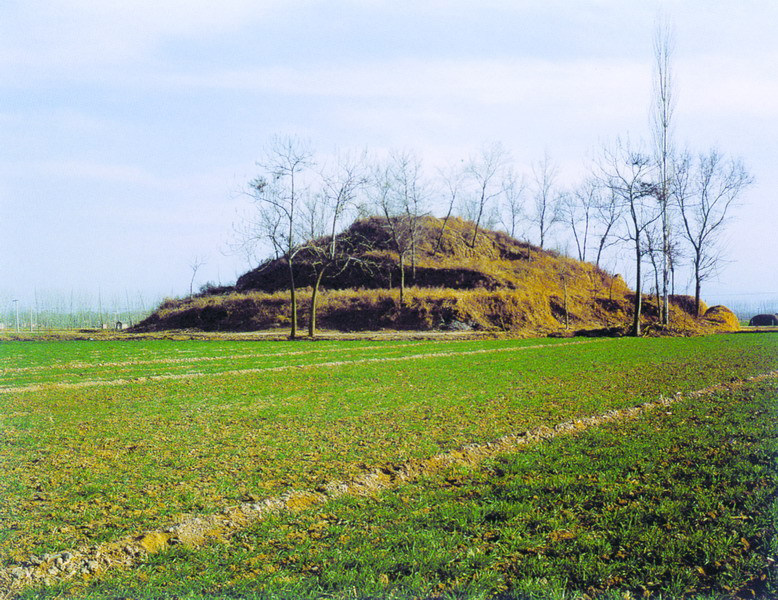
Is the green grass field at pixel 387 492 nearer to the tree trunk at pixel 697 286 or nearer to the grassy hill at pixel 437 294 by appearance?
the grassy hill at pixel 437 294

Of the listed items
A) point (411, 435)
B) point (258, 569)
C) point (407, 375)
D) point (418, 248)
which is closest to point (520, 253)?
point (418, 248)

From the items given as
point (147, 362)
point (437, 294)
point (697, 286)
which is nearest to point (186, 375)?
point (147, 362)

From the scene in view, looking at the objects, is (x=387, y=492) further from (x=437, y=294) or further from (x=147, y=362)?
(x=437, y=294)

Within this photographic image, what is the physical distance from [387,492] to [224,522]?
1.91 meters

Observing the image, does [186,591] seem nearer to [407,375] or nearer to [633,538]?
[633,538]

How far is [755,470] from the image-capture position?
6465 millimetres

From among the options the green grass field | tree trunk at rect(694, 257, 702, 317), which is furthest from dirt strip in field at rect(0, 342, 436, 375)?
tree trunk at rect(694, 257, 702, 317)

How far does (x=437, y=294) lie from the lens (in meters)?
52.0

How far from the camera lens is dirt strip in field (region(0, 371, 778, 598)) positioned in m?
4.59

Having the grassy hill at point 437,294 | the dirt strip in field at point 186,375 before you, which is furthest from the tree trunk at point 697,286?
the dirt strip in field at point 186,375

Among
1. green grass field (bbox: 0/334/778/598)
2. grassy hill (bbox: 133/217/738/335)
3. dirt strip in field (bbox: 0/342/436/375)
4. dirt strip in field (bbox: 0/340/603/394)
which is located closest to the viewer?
green grass field (bbox: 0/334/778/598)

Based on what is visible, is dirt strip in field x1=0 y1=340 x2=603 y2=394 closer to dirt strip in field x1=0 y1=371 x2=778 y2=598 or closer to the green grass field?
the green grass field

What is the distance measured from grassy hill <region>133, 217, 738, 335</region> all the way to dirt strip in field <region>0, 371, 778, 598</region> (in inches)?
1297

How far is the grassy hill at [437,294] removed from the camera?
164 feet
